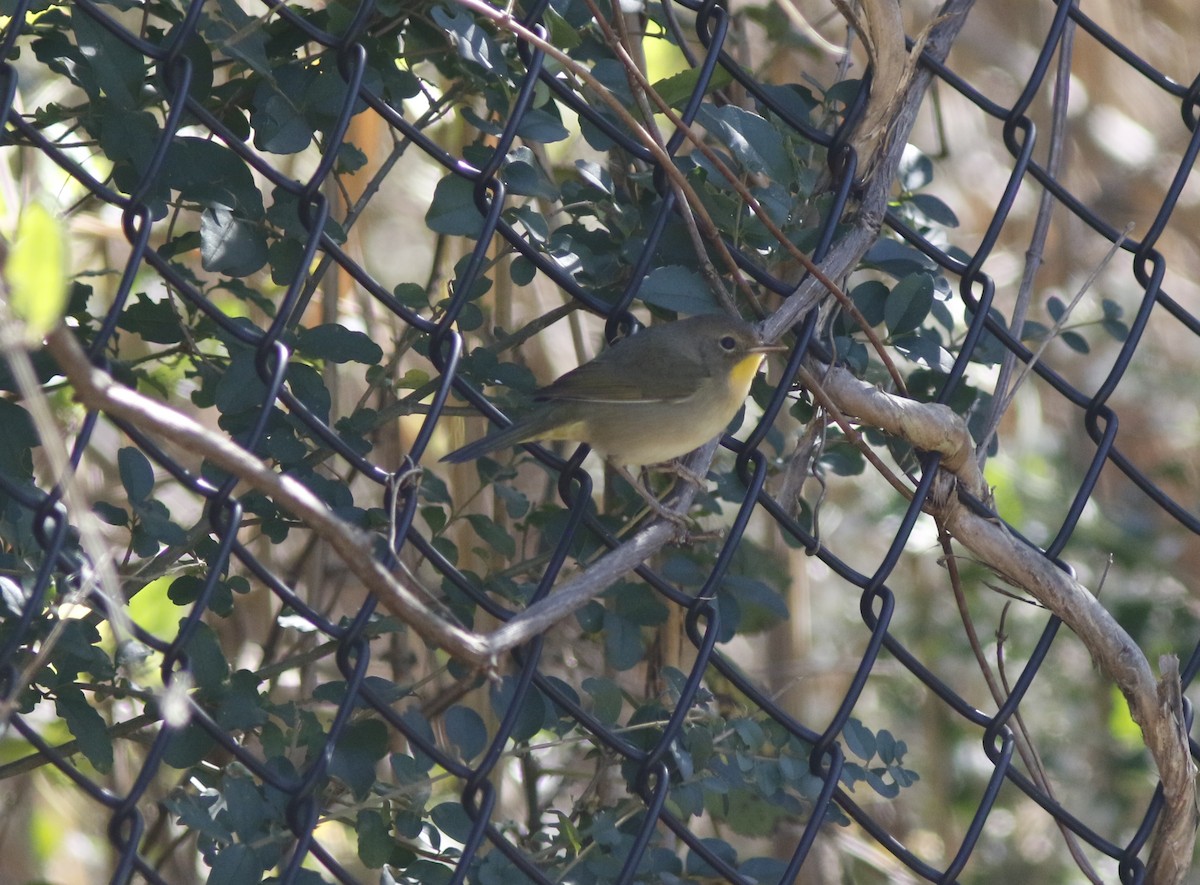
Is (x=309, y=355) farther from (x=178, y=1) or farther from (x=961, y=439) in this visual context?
(x=961, y=439)

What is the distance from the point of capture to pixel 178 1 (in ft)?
6.85

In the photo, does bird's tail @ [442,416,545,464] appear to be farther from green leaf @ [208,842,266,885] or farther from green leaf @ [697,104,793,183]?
green leaf @ [208,842,266,885]

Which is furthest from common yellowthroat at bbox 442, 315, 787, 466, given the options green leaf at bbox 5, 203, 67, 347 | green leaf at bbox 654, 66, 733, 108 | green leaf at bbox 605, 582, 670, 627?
green leaf at bbox 5, 203, 67, 347

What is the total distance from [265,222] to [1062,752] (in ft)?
12.0

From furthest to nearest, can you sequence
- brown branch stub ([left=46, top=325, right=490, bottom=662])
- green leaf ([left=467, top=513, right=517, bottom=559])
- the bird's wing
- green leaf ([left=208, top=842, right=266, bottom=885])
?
the bird's wing → green leaf ([left=467, top=513, right=517, bottom=559]) → green leaf ([left=208, top=842, right=266, bottom=885]) → brown branch stub ([left=46, top=325, right=490, bottom=662])

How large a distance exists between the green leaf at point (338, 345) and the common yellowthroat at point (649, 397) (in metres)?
0.38

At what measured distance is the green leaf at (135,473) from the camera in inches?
71.8

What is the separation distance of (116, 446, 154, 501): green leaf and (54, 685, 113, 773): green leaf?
0.28 m

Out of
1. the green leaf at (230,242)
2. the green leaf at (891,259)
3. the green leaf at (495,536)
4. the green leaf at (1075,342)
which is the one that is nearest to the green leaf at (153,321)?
the green leaf at (230,242)

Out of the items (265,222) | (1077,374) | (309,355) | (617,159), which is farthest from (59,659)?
(1077,374)

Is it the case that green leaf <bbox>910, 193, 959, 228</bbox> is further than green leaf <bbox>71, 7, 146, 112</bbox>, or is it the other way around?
green leaf <bbox>910, 193, 959, 228</bbox>

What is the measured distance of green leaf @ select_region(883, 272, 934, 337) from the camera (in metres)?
2.01

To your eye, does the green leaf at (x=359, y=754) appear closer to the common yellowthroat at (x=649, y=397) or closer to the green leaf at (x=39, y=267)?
the common yellowthroat at (x=649, y=397)

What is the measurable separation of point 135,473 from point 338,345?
340 millimetres
